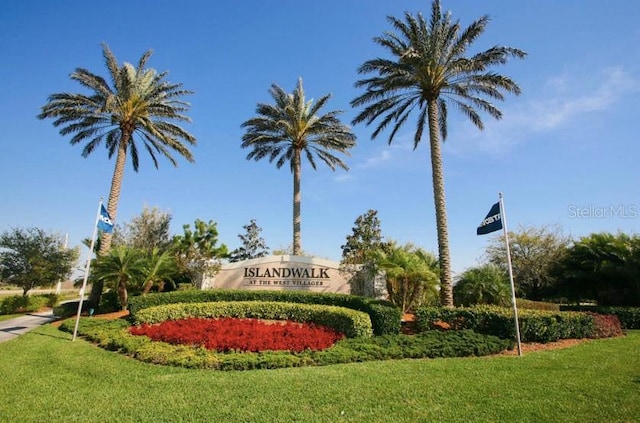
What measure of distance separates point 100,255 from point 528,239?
3382cm

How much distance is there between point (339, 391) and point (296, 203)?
19009 mm

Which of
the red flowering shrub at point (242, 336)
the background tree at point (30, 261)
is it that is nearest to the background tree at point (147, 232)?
the background tree at point (30, 261)

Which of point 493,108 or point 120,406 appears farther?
→ point 493,108

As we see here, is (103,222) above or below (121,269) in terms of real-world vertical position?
above

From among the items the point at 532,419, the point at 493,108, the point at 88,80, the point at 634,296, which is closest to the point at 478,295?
the point at 634,296

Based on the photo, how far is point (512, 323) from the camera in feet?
37.5

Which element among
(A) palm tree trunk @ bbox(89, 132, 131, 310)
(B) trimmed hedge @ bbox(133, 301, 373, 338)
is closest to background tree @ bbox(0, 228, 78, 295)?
(A) palm tree trunk @ bbox(89, 132, 131, 310)

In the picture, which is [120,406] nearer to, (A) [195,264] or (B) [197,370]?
(B) [197,370]

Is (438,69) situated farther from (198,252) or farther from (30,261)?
(30,261)

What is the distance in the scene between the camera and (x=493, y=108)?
18.0 meters

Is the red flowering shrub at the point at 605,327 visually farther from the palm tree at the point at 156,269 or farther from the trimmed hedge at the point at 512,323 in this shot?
the palm tree at the point at 156,269

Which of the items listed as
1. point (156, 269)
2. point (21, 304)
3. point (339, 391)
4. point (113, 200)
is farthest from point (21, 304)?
point (339, 391)

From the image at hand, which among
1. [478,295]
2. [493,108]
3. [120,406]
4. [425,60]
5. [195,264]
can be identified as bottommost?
[120,406]

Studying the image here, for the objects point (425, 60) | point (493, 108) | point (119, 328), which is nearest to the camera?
point (119, 328)
